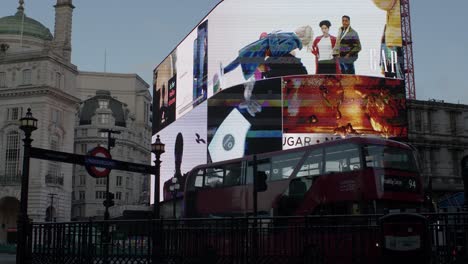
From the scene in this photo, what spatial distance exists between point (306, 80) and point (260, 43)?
21.9 ft

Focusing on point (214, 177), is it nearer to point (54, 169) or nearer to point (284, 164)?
point (284, 164)

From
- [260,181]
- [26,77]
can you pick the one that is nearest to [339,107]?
[26,77]

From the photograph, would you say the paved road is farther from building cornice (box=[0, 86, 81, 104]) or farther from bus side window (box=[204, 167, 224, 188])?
building cornice (box=[0, 86, 81, 104])

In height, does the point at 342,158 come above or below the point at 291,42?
below

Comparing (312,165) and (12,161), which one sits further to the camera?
(12,161)

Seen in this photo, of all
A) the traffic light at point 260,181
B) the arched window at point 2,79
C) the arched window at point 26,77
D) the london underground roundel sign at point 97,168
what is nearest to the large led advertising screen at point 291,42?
the arched window at point 26,77

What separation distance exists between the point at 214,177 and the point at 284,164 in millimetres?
4693

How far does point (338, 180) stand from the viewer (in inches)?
859

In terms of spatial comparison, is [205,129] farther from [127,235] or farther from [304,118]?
[127,235]

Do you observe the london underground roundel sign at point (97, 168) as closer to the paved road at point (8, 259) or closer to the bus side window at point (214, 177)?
the bus side window at point (214, 177)

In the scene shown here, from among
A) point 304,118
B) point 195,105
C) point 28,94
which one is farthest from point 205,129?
point 28,94

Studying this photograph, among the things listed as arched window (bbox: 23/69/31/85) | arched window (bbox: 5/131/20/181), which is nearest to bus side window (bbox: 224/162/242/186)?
arched window (bbox: 5/131/20/181)

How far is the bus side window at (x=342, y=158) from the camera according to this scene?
21.8 metres

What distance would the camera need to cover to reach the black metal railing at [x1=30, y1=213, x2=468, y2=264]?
13836 millimetres
